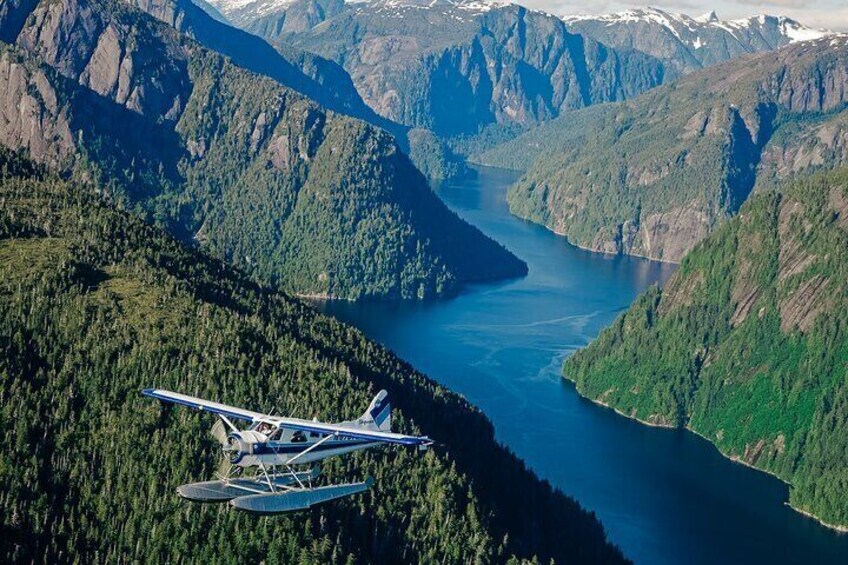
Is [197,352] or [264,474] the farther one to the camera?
[197,352]

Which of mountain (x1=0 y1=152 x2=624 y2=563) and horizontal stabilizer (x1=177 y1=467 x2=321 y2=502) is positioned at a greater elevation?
horizontal stabilizer (x1=177 y1=467 x2=321 y2=502)

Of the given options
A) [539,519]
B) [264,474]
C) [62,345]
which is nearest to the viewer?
[264,474]

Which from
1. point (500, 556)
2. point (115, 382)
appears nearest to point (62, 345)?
point (115, 382)

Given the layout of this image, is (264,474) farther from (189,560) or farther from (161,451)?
(161,451)

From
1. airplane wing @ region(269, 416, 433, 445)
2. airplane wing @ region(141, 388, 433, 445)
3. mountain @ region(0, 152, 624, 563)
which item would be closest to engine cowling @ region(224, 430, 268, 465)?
airplane wing @ region(141, 388, 433, 445)

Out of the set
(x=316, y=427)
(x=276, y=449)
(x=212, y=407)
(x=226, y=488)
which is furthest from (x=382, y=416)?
(x=226, y=488)

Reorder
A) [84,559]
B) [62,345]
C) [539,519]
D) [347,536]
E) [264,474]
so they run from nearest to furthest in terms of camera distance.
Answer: [264,474], [84,559], [347,536], [62,345], [539,519]

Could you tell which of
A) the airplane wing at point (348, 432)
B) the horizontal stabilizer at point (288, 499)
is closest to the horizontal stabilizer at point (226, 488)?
the horizontal stabilizer at point (288, 499)

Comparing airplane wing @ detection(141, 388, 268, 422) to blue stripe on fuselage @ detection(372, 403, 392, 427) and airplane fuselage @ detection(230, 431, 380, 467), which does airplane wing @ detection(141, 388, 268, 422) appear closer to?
airplane fuselage @ detection(230, 431, 380, 467)

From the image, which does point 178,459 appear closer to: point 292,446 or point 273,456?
point 292,446
